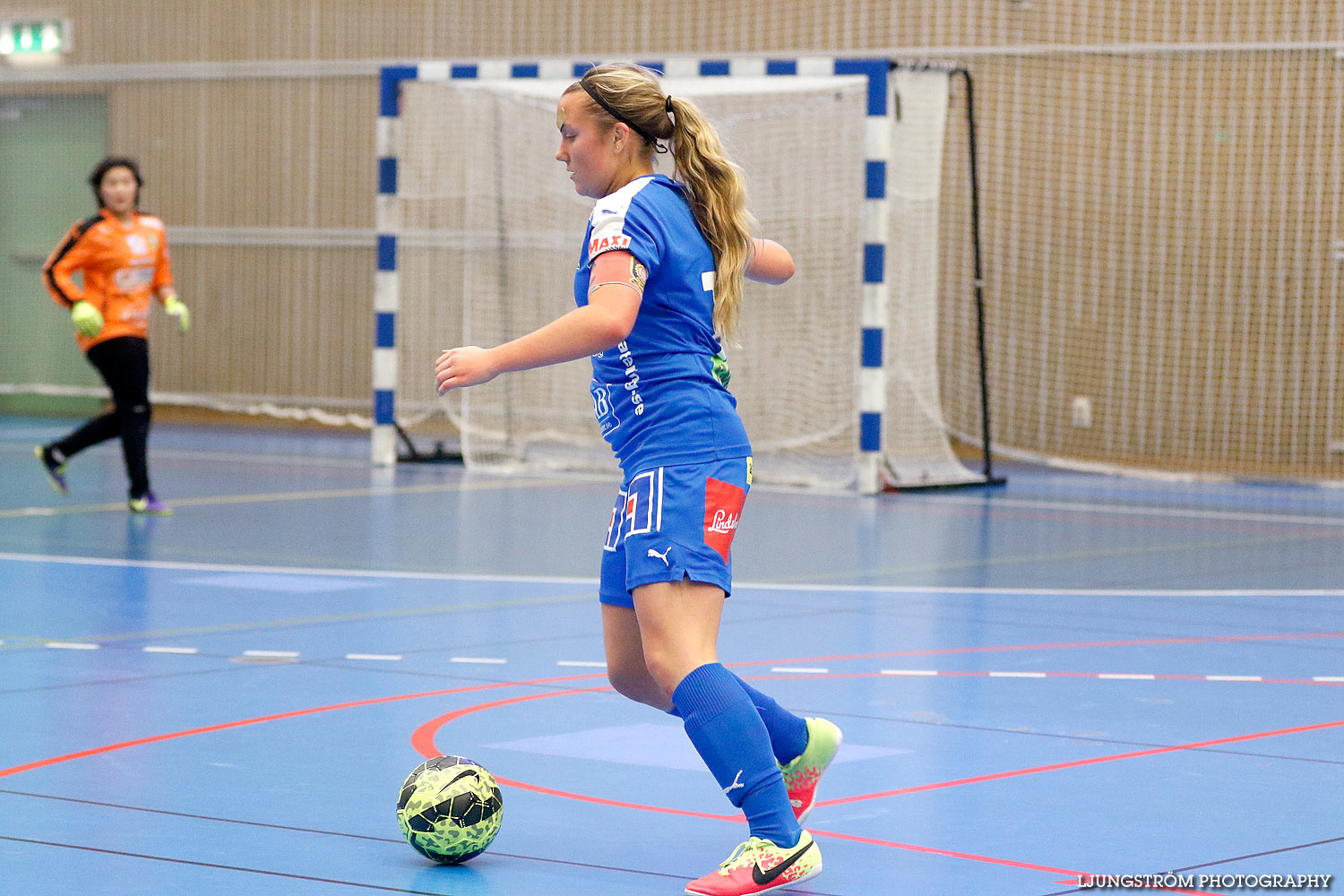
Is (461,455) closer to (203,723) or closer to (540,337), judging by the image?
(203,723)

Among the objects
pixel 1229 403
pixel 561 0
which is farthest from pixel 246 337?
pixel 1229 403

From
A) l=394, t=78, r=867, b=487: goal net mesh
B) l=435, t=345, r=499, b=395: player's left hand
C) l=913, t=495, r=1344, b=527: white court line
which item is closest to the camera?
l=435, t=345, r=499, b=395: player's left hand

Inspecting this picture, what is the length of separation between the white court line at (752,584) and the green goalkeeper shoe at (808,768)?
4285mm

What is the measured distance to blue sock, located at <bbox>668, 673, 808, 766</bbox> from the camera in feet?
12.5

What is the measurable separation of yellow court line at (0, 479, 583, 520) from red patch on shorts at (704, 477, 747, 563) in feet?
26.4

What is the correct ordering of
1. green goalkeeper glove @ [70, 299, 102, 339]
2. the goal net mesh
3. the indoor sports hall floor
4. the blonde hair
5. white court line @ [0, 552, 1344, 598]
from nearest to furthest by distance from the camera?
the blonde hair < the indoor sports hall floor < white court line @ [0, 552, 1344, 598] < green goalkeeper glove @ [70, 299, 102, 339] < the goal net mesh

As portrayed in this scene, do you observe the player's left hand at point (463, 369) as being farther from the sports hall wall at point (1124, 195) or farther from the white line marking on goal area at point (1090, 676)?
the sports hall wall at point (1124, 195)

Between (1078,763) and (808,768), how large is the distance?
1114 millimetres

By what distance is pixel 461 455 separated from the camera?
622 inches

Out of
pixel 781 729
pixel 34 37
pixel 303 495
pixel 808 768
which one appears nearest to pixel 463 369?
pixel 781 729

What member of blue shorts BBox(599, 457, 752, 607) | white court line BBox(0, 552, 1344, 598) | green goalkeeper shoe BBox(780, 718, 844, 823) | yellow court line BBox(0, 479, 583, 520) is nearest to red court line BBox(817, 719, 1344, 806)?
green goalkeeper shoe BBox(780, 718, 844, 823)

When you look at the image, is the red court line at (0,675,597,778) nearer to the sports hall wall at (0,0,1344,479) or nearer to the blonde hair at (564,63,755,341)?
the blonde hair at (564,63,755,341)

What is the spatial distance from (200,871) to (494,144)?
12.6 meters

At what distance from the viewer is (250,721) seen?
16.7 ft
